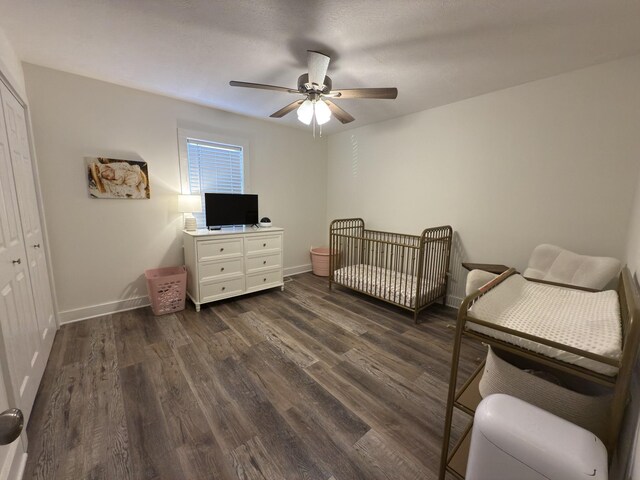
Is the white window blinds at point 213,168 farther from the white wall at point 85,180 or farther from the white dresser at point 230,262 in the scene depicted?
the white dresser at point 230,262

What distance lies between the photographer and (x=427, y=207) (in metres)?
3.12

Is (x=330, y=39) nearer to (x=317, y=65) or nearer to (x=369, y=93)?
(x=317, y=65)

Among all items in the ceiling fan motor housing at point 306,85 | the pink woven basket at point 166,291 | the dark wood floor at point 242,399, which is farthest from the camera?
the pink woven basket at point 166,291

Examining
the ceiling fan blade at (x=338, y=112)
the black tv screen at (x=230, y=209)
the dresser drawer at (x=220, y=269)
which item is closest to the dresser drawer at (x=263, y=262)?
the dresser drawer at (x=220, y=269)

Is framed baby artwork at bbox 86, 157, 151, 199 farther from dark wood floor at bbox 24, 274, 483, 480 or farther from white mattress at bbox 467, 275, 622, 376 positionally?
white mattress at bbox 467, 275, 622, 376

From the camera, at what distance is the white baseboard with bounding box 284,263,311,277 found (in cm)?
412

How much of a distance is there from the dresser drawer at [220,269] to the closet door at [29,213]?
1.18m

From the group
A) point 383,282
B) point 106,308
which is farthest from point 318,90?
point 106,308

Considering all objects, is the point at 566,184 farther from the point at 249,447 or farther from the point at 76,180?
the point at 76,180

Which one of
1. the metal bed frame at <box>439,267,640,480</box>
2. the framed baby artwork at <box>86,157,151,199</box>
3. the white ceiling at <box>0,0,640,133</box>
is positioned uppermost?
the white ceiling at <box>0,0,640,133</box>

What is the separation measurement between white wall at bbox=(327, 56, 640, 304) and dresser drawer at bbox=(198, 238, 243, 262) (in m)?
2.02

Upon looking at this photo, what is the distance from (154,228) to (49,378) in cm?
157

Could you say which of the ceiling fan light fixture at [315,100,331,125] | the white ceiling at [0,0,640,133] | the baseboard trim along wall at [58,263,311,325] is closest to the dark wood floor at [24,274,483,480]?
the baseboard trim along wall at [58,263,311,325]

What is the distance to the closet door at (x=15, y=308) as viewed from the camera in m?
1.22
